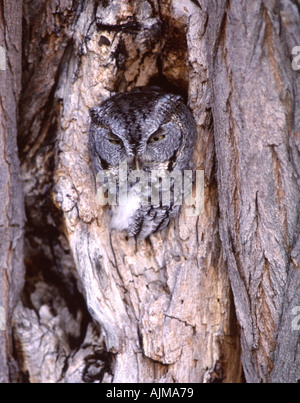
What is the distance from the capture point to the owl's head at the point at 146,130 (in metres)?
1.47

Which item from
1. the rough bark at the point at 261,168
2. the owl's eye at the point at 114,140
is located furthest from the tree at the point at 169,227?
the owl's eye at the point at 114,140

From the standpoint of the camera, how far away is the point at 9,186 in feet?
5.15

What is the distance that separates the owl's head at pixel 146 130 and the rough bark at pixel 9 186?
0.32 metres

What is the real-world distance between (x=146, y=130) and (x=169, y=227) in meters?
0.40

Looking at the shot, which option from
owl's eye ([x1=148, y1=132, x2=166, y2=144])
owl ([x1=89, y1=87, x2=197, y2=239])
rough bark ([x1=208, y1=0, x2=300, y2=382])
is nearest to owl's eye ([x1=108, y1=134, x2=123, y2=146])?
owl ([x1=89, y1=87, x2=197, y2=239])

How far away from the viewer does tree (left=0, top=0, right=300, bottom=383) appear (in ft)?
4.26

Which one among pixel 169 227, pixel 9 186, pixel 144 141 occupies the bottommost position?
pixel 169 227

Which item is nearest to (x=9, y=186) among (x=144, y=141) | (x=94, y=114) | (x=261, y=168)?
(x=94, y=114)

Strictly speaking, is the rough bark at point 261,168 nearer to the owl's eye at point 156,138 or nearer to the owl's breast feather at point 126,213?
the owl's eye at point 156,138

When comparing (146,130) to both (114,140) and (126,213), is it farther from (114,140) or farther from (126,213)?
(126,213)

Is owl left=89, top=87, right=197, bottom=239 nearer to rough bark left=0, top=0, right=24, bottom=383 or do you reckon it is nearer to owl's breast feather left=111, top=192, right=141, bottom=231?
owl's breast feather left=111, top=192, right=141, bottom=231
